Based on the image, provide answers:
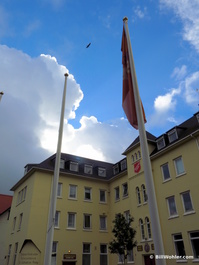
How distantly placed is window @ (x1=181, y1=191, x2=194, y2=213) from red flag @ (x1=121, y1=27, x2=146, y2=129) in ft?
46.1

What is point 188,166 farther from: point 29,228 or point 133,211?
point 29,228

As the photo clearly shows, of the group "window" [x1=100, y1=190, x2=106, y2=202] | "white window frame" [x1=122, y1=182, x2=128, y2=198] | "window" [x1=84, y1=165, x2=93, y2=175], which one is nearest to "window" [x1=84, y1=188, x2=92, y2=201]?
"window" [x1=100, y1=190, x2=106, y2=202]

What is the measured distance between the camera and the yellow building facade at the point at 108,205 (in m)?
21.0

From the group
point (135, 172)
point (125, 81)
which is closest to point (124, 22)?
point (125, 81)

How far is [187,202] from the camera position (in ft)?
68.6

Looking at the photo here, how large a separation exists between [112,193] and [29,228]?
11.7 meters

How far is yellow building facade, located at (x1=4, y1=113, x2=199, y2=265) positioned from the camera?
2100cm

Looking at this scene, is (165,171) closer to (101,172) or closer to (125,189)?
(125,189)

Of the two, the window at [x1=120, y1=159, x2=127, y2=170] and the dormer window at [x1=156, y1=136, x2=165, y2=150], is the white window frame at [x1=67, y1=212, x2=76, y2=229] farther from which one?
the dormer window at [x1=156, y1=136, x2=165, y2=150]

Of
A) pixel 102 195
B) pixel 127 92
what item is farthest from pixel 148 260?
pixel 127 92

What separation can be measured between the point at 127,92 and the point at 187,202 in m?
14.7

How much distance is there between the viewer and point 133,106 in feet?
31.1

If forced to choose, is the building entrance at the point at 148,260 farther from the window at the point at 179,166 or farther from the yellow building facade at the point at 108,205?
the window at the point at 179,166

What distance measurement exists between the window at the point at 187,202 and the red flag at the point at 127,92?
1404 centimetres
